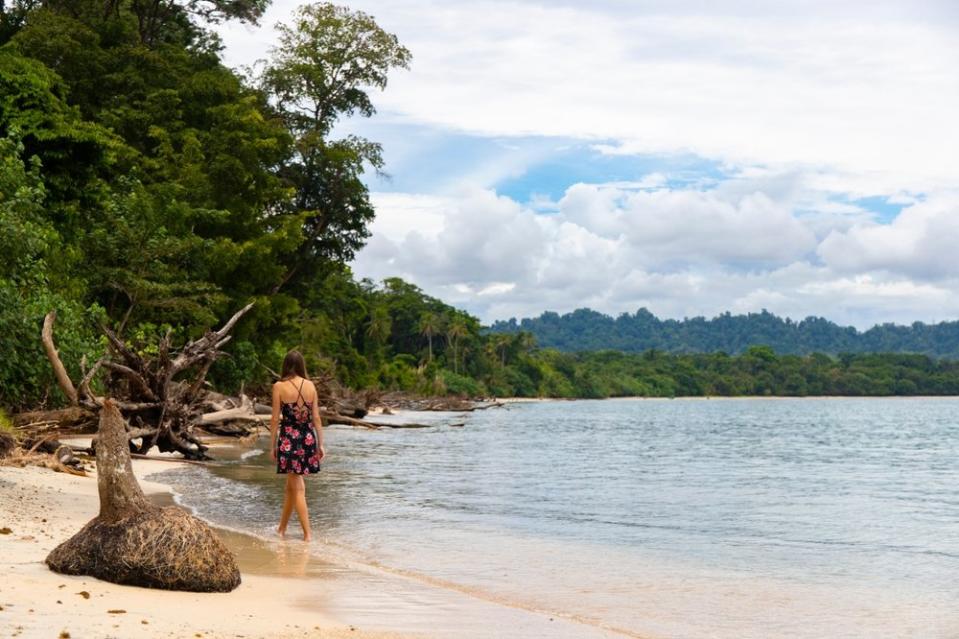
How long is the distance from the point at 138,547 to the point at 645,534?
7.50 metres

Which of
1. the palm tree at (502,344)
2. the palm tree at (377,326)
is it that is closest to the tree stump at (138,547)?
the palm tree at (377,326)

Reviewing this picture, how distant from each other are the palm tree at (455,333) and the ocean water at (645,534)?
247 ft

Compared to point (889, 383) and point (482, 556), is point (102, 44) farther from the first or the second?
point (889, 383)

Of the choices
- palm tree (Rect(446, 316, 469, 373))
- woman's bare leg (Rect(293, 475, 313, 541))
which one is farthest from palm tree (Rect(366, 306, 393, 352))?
woman's bare leg (Rect(293, 475, 313, 541))

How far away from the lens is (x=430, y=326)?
97.6 m

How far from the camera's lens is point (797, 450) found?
111 ft

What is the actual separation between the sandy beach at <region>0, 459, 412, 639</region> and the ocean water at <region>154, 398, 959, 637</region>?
1.82 meters

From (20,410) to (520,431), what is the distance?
30413 mm

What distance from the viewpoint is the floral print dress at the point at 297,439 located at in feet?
30.4

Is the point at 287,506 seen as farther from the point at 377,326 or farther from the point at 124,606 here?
the point at 377,326

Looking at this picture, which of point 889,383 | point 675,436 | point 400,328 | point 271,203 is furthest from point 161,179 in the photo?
point 889,383

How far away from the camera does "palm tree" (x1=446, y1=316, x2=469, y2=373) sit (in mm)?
101056

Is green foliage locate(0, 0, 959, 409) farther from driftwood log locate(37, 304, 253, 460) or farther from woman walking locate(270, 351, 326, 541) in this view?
woman walking locate(270, 351, 326, 541)

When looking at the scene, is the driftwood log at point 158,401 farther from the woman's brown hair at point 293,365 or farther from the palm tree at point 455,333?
the palm tree at point 455,333
